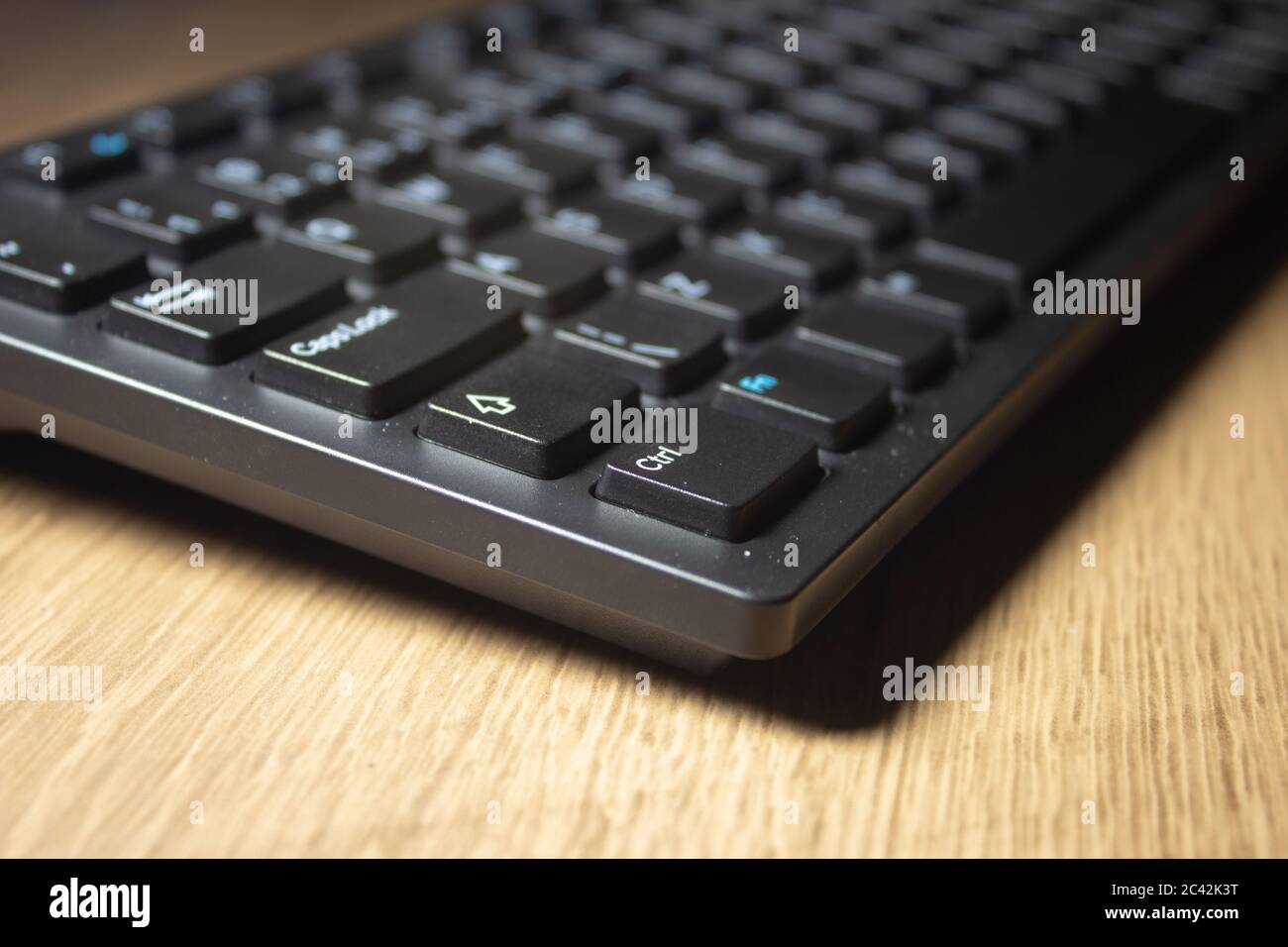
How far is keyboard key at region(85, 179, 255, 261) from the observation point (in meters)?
0.39

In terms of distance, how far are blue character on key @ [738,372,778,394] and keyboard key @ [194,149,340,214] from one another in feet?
0.55

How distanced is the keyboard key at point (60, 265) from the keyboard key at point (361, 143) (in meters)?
0.10

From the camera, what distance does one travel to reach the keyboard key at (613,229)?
0.42 m

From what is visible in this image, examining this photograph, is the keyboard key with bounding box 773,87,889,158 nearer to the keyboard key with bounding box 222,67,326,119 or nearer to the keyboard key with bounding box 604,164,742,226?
the keyboard key with bounding box 604,164,742,226

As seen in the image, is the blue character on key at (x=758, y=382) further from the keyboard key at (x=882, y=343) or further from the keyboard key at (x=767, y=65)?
the keyboard key at (x=767, y=65)

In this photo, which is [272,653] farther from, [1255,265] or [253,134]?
[1255,265]

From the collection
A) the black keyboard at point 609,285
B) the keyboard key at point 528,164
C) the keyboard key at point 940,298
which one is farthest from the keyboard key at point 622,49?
the keyboard key at point 940,298

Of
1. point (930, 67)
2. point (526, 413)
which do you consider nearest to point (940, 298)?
point (526, 413)

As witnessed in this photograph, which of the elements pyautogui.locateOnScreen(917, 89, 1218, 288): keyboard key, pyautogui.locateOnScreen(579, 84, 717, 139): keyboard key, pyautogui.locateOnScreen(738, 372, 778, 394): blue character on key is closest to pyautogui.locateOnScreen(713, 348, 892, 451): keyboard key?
pyautogui.locateOnScreen(738, 372, 778, 394): blue character on key

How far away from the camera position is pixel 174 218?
0.40 metres

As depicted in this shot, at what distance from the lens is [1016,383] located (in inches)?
14.9

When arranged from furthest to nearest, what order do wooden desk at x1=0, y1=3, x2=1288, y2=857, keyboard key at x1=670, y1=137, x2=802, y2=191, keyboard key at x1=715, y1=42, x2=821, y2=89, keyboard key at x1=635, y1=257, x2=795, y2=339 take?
keyboard key at x1=715, y1=42, x2=821, y2=89, keyboard key at x1=670, y1=137, x2=802, y2=191, keyboard key at x1=635, y1=257, x2=795, y2=339, wooden desk at x1=0, y1=3, x2=1288, y2=857
